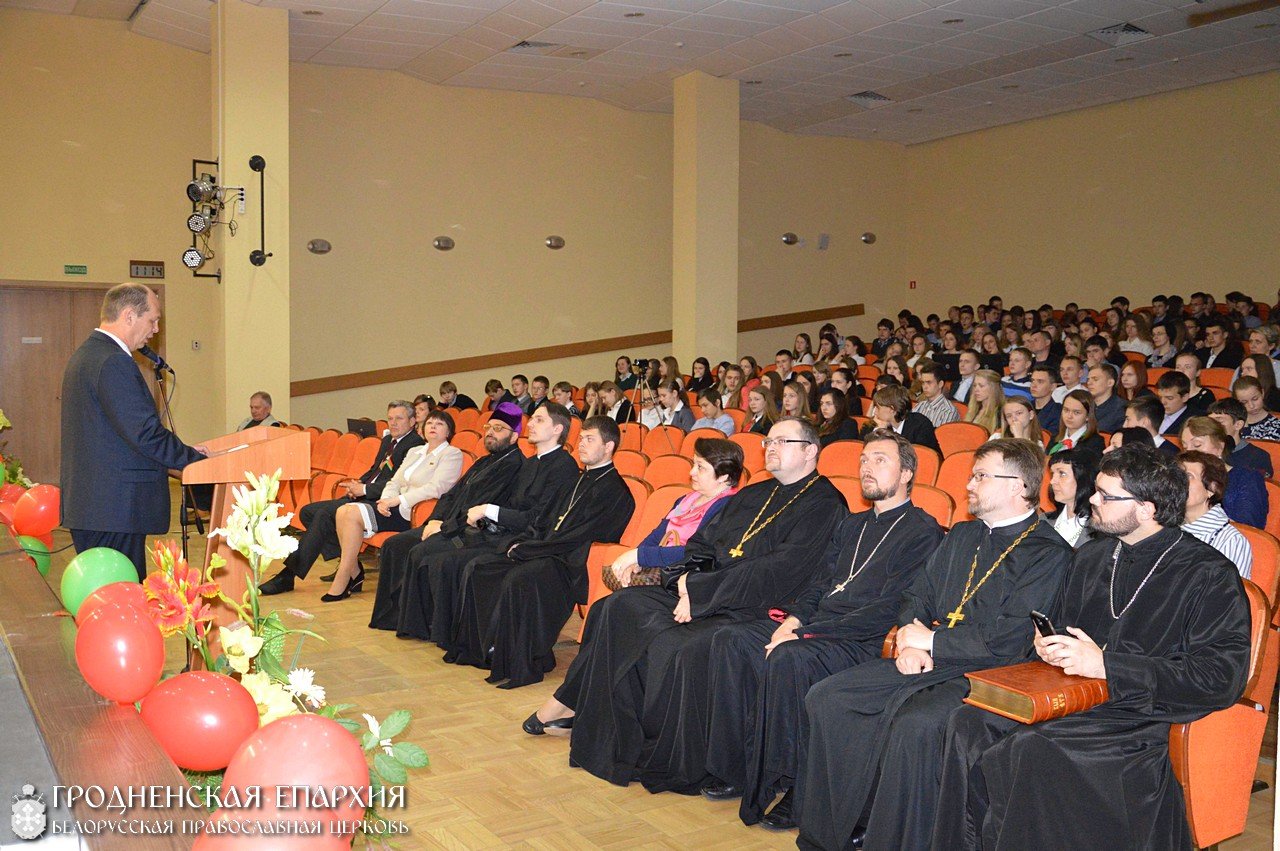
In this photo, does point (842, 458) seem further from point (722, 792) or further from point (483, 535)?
point (722, 792)

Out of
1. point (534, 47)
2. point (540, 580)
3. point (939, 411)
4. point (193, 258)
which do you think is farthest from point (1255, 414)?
point (193, 258)

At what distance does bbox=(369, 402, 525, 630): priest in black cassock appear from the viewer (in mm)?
5988

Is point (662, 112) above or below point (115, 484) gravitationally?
above

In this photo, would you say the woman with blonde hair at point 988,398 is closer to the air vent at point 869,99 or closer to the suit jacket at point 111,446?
the suit jacket at point 111,446

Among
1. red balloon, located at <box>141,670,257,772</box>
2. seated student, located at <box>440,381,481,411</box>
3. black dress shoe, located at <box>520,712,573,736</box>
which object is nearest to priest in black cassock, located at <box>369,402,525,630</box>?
black dress shoe, located at <box>520,712,573,736</box>

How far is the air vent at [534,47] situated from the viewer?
36.7ft

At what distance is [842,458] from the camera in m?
6.02

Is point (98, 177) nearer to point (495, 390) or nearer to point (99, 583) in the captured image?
point (495, 390)

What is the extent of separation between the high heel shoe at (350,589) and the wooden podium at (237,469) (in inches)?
121

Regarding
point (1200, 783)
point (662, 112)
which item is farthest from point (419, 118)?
point (1200, 783)

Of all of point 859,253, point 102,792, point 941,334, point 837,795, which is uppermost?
point 859,253

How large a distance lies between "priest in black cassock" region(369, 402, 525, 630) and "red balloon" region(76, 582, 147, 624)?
3.54m

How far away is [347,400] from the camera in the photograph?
41.7 feet

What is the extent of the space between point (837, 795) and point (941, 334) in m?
10.1
